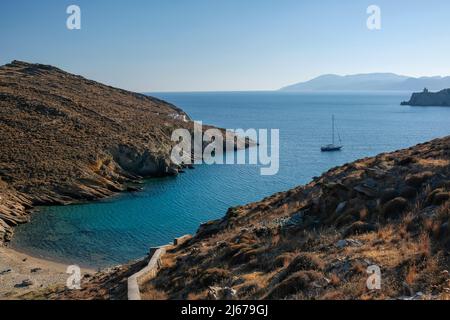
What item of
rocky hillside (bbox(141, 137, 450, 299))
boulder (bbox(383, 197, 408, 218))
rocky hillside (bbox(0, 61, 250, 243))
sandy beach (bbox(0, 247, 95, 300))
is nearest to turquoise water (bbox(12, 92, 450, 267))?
sandy beach (bbox(0, 247, 95, 300))

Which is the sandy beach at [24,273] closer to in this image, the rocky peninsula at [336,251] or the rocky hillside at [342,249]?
the rocky peninsula at [336,251]

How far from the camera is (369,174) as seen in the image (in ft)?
79.1

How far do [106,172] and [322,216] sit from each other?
53.3 meters

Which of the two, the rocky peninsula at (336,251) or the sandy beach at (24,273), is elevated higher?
the rocky peninsula at (336,251)

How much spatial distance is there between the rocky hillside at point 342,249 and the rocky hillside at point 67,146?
1279 inches

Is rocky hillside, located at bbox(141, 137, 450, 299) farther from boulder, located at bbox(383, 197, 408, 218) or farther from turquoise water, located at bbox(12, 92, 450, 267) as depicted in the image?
turquoise water, located at bbox(12, 92, 450, 267)

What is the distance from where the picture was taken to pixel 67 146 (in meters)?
73.1

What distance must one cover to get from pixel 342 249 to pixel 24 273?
29131mm

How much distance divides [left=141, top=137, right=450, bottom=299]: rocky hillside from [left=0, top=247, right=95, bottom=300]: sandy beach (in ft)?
40.6

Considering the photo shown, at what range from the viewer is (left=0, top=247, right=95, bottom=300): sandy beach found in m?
31.7

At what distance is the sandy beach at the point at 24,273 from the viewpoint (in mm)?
31700

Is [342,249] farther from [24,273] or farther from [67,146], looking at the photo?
[67,146]

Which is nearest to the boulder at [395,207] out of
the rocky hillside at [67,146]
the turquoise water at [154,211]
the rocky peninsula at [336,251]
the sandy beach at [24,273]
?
the rocky peninsula at [336,251]
